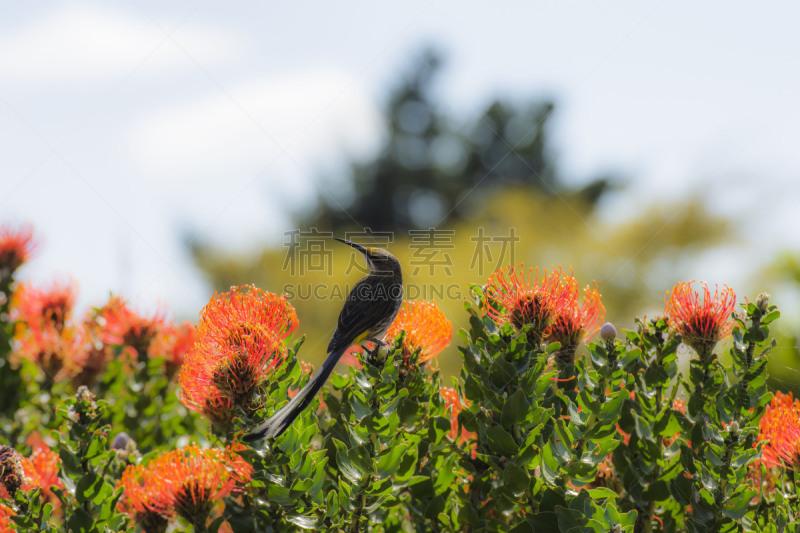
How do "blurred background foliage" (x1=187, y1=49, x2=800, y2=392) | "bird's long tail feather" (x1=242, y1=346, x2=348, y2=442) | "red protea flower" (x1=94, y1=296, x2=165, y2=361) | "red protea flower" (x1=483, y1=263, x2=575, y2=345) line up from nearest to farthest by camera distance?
"bird's long tail feather" (x1=242, y1=346, x2=348, y2=442) → "red protea flower" (x1=483, y1=263, x2=575, y2=345) → "red protea flower" (x1=94, y1=296, x2=165, y2=361) → "blurred background foliage" (x1=187, y1=49, x2=800, y2=392)

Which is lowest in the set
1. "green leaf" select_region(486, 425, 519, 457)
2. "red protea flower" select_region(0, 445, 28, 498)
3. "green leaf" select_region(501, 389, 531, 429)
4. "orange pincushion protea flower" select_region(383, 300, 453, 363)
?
"red protea flower" select_region(0, 445, 28, 498)

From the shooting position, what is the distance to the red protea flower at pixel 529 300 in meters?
2.56

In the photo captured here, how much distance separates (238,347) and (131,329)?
6.96 ft

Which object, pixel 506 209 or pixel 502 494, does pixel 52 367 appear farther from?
pixel 506 209

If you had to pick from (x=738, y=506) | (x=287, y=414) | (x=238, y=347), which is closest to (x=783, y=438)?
(x=738, y=506)

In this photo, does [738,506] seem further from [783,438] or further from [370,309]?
[370,309]

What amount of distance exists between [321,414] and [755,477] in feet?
6.56

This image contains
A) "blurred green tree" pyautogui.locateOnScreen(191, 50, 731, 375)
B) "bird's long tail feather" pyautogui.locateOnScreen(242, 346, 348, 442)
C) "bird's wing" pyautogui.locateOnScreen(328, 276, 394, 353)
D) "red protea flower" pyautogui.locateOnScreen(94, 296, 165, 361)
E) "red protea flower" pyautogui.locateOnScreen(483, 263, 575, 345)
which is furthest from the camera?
"blurred green tree" pyautogui.locateOnScreen(191, 50, 731, 375)

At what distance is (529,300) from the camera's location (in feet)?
8.46

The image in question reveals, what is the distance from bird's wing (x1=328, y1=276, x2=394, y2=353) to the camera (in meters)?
2.99

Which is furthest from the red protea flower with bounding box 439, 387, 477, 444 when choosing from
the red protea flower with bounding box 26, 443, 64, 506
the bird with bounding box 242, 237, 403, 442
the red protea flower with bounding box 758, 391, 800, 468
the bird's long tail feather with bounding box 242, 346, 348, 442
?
the red protea flower with bounding box 26, 443, 64, 506

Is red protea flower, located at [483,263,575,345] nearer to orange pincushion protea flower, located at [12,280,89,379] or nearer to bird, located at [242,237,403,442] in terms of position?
bird, located at [242,237,403,442]

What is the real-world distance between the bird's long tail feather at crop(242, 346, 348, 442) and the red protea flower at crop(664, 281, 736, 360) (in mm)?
1517

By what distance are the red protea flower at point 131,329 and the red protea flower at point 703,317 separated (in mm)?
3138
